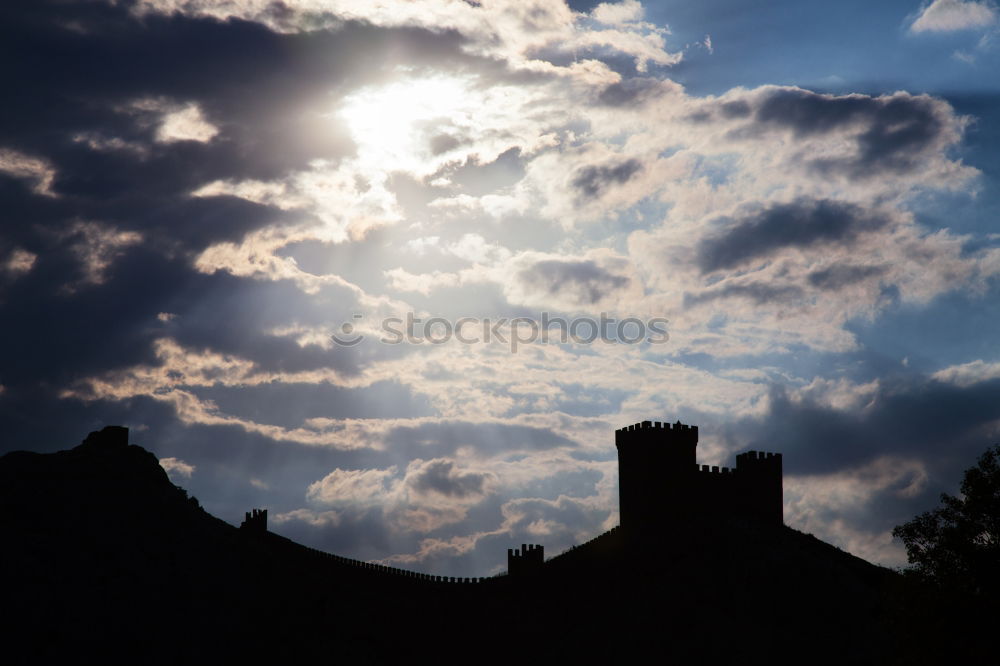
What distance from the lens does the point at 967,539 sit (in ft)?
122

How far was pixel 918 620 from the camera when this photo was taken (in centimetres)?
3662

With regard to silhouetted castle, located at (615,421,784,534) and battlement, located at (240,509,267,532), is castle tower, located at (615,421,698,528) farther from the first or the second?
battlement, located at (240,509,267,532)

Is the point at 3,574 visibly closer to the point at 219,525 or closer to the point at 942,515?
the point at 219,525

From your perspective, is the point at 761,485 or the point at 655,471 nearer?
the point at 655,471

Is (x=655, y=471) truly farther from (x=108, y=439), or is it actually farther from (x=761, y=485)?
(x=108, y=439)

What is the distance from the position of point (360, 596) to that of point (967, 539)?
136 ft

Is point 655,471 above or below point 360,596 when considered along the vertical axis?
above

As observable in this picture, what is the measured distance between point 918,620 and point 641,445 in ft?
93.7

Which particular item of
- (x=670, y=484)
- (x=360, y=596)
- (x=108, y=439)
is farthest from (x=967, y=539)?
(x=108, y=439)

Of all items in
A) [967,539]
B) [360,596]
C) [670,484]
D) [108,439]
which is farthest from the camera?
[108,439]

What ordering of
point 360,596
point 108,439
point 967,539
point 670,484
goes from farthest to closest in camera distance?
point 108,439, point 360,596, point 670,484, point 967,539

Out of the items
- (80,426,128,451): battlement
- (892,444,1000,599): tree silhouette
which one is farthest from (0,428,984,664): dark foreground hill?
(892,444,1000,599): tree silhouette

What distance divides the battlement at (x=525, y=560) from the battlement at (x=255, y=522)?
64.3 ft

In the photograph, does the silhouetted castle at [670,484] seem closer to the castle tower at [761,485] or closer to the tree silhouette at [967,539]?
the castle tower at [761,485]
